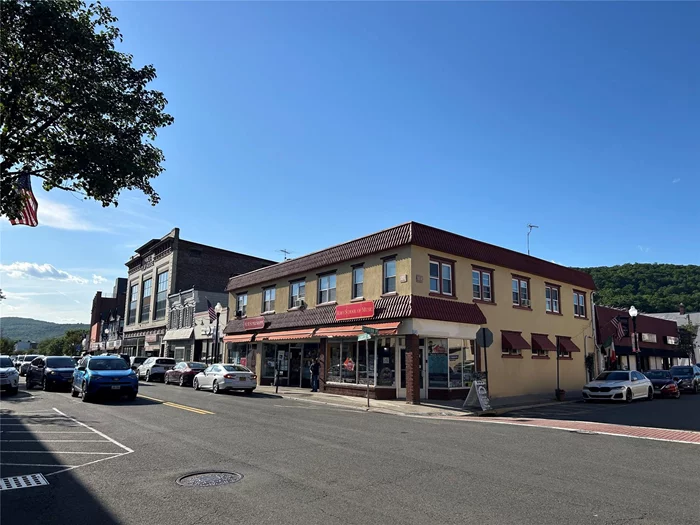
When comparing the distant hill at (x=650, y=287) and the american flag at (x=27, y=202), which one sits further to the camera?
the distant hill at (x=650, y=287)

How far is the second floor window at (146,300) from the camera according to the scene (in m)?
56.2

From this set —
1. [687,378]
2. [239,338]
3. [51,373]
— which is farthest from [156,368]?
[687,378]

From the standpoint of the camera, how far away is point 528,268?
2784cm

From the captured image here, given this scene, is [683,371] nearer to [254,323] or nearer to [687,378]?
[687,378]

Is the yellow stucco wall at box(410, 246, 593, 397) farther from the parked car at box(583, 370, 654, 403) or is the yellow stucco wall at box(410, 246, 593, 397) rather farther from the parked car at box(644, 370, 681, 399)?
the parked car at box(644, 370, 681, 399)

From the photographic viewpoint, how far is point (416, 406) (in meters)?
19.7

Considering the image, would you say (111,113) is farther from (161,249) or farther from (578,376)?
(161,249)

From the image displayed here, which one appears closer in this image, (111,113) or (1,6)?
(1,6)

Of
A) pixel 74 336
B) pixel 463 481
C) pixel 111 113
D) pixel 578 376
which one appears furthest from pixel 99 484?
pixel 74 336

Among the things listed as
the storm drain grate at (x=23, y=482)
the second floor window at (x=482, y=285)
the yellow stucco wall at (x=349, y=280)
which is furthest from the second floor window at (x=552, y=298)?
the storm drain grate at (x=23, y=482)

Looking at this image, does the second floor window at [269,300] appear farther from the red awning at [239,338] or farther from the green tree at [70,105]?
the green tree at [70,105]

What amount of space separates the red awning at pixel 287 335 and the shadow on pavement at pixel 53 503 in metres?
18.6

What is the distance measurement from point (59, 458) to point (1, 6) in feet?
50.8

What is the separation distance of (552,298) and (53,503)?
29009 mm
